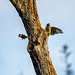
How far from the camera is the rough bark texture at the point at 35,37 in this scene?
585 cm

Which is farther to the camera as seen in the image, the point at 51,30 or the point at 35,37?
the point at 51,30

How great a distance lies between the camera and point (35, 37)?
6.02 meters

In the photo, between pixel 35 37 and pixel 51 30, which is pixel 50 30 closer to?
pixel 51 30

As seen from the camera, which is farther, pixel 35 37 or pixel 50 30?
pixel 50 30

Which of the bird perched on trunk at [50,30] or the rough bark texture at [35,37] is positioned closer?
the rough bark texture at [35,37]

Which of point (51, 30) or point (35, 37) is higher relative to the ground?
point (51, 30)

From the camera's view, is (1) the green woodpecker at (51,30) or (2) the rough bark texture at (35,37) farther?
(1) the green woodpecker at (51,30)

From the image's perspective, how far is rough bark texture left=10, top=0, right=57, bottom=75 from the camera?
5848 mm

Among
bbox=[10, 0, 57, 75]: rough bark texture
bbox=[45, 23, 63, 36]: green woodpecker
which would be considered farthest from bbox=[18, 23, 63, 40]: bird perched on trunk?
bbox=[10, 0, 57, 75]: rough bark texture

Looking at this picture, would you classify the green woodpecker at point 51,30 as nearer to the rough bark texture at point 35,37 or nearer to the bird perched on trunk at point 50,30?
the bird perched on trunk at point 50,30

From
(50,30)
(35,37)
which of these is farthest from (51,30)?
(35,37)

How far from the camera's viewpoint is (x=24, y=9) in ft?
20.5

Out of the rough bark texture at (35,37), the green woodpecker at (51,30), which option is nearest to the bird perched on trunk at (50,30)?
the green woodpecker at (51,30)

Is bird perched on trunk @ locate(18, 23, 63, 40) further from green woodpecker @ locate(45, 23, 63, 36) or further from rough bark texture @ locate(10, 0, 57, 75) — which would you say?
rough bark texture @ locate(10, 0, 57, 75)
